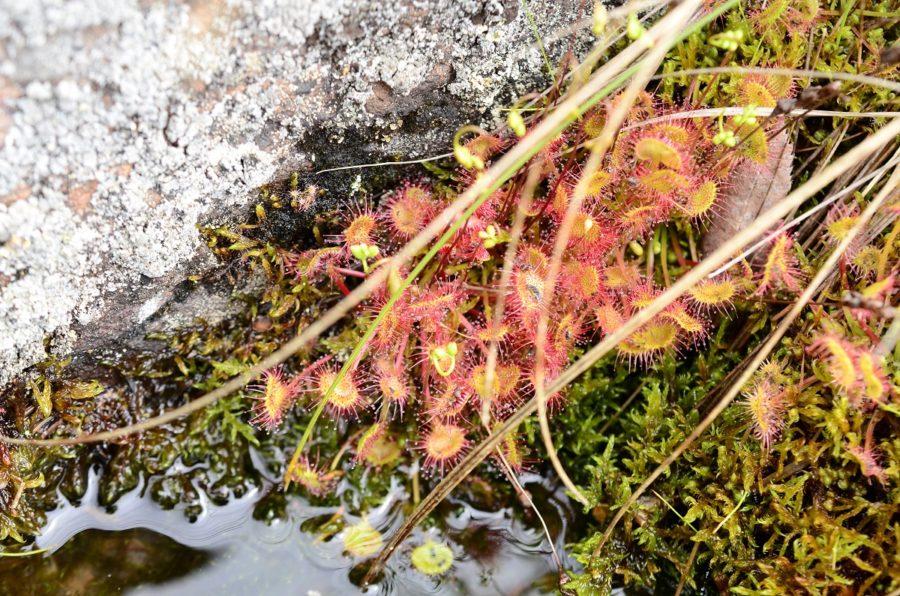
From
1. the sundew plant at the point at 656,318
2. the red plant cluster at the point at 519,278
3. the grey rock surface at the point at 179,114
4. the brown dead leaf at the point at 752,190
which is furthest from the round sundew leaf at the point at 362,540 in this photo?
the brown dead leaf at the point at 752,190

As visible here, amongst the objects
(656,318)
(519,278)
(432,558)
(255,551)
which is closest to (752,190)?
(656,318)

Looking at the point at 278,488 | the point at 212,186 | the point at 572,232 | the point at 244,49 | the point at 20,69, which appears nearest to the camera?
the point at 20,69

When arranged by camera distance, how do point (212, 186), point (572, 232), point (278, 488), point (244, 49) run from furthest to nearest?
1. point (278, 488)
2. point (572, 232)
3. point (212, 186)
4. point (244, 49)

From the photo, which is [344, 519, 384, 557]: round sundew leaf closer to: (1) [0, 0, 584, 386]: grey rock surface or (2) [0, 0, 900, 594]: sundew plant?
(2) [0, 0, 900, 594]: sundew plant

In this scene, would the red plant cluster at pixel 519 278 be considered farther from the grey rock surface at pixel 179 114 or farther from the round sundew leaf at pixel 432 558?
the round sundew leaf at pixel 432 558

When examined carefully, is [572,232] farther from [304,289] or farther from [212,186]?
[212,186]

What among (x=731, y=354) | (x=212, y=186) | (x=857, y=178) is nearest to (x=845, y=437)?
(x=731, y=354)

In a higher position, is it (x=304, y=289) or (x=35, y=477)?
(x=304, y=289)

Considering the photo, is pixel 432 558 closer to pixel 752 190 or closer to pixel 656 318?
pixel 656 318
